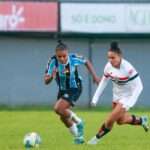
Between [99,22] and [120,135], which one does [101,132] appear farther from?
[99,22]

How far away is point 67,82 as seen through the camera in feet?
54.2

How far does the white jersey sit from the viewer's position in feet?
51.1

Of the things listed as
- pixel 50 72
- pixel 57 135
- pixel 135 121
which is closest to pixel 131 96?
pixel 135 121

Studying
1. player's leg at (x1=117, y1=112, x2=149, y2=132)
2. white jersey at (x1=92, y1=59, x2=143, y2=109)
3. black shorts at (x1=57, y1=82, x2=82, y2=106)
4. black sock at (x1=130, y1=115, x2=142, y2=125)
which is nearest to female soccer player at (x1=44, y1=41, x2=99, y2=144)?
black shorts at (x1=57, y1=82, x2=82, y2=106)

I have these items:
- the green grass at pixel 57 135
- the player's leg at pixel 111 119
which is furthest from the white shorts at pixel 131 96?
the green grass at pixel 57 135

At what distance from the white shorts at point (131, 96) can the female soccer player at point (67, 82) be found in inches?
26.1

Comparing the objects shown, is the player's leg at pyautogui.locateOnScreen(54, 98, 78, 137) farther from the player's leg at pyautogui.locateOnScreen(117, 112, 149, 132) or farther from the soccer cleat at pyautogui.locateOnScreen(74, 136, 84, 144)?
the player's leg at pyautogui.locateOnScreen(117, 112, 149, 132)

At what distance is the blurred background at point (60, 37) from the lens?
36.5 meters

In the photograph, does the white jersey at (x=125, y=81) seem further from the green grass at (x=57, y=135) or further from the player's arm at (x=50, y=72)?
the player's arm at (x=50, y=72)

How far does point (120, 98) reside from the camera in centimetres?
1588

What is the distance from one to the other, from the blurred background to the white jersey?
67.8ft

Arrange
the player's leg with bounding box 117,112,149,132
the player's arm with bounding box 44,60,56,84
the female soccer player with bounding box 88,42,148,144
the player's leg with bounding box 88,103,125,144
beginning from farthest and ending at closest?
the player's arm with bounding box 44,60,56,84 → the player's leg with bounding box 117,112,149,132 → the female soccer player with bounding box 88,42,148,144 → the player's leg with bounding box 88,103,125,144

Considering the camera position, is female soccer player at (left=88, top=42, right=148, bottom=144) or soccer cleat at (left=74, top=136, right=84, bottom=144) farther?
soccer cleat at (left=74, top=136, right=84, bottom=144)

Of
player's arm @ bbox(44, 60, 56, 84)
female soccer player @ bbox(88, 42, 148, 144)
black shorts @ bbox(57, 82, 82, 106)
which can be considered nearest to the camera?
female soccer player @ bbox(88, 42, 148, 144)
